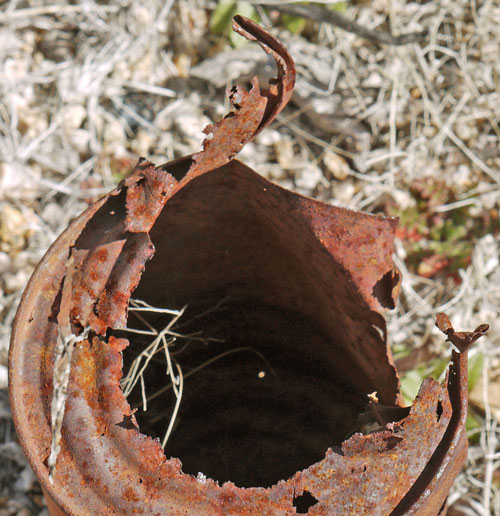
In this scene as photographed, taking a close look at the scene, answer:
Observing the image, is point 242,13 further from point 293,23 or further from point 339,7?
point 339,7

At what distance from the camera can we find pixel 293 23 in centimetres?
222

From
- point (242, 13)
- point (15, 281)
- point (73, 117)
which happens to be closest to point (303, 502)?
point (15, 281)

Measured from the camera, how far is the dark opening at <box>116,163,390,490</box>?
1.30m

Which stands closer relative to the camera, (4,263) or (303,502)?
(303,502)

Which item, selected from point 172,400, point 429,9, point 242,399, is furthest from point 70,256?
point 429,9

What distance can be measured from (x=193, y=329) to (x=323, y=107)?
0.93m

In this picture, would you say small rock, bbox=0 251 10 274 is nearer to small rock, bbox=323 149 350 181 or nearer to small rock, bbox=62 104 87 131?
small rock, bbox=62 104 87 131

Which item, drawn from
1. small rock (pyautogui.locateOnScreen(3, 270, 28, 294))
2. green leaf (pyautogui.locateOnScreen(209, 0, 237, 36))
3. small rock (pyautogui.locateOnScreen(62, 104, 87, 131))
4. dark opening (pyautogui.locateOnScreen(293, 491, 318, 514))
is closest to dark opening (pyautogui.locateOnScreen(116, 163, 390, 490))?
dark opening (pyautogui.locateOnScreen(293, 491, 318, 514))

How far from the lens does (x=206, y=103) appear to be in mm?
2186

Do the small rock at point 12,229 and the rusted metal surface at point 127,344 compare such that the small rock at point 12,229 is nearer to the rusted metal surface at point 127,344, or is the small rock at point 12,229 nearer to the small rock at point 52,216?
the small rock at point 52,216

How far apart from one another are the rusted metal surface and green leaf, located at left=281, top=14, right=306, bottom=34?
45.6 inches

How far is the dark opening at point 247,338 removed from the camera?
1.30 m

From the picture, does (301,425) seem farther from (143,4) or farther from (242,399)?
(143,4)

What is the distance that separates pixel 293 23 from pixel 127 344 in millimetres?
1590
